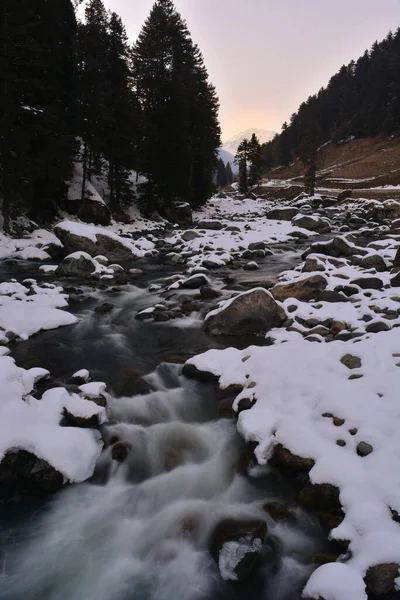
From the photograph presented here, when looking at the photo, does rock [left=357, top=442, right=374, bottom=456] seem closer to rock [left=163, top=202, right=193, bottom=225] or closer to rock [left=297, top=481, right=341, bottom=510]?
rock [left=297, top=481, right=341, bottom=510]

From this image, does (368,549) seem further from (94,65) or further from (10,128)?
(94,65)

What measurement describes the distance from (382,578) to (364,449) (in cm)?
136

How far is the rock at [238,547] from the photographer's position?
339 centimetres

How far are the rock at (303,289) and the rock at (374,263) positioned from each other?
2.76m

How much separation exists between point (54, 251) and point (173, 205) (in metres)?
16.8

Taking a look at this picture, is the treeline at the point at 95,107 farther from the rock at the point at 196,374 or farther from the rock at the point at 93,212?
the rock at the point at 196,374

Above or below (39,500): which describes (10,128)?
above

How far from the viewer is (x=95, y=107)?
72.9ft

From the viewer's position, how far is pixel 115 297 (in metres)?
11.3

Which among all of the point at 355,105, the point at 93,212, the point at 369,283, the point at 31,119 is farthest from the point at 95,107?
the point at 355,105

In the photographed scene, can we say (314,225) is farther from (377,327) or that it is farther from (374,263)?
(377,327)

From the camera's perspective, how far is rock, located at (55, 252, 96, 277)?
13.4 metres

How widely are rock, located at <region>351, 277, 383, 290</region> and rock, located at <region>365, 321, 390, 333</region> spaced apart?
284cm

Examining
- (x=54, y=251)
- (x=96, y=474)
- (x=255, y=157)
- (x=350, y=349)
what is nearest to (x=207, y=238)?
(x=54, y=251)
